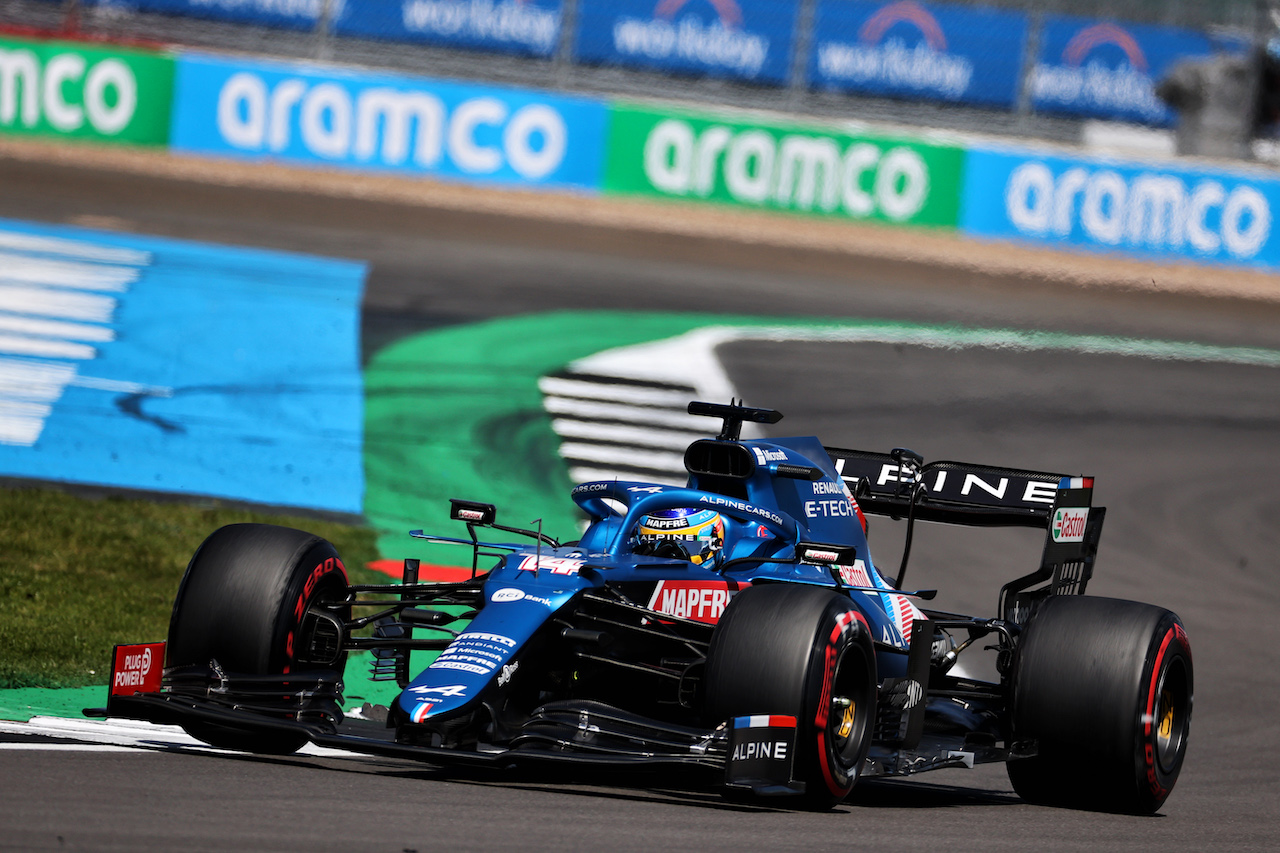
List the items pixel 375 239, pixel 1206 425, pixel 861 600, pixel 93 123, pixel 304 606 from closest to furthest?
1. pixel 304 606
2. pixel 861 600
3. pixel 1206 425
4. pixel 375 239
5. pixel 93 123

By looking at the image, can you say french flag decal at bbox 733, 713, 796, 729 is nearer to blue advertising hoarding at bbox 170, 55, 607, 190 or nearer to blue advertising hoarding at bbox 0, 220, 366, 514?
blue advertising hoarding at bbox 0, 220, 366, 514

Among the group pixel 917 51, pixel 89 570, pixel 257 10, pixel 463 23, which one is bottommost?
pixel 89 570

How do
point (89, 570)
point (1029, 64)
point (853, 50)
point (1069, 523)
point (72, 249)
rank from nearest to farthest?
point (1069, 523) → point (89, 570) → point (72, 249) → point (1029, 64) → point (853, 50)

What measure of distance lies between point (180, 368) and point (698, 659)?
32.2 ft

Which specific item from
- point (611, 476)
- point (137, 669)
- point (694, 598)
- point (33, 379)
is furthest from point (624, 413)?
point (137, 669)

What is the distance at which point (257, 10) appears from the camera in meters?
28.1

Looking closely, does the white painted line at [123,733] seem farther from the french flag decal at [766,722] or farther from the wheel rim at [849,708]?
the wheel rim at [849,708]

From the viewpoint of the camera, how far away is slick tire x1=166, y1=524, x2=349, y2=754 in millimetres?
7645

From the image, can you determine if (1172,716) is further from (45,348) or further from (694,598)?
(45,348)

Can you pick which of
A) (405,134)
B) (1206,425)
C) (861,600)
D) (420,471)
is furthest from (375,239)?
(861,600)

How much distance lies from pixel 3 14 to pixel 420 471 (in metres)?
15.2

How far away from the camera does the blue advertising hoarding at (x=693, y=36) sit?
28250 millimetres

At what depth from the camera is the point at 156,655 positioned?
7574 millimetres

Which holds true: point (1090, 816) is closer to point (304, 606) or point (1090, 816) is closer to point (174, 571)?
point (304, 606)
